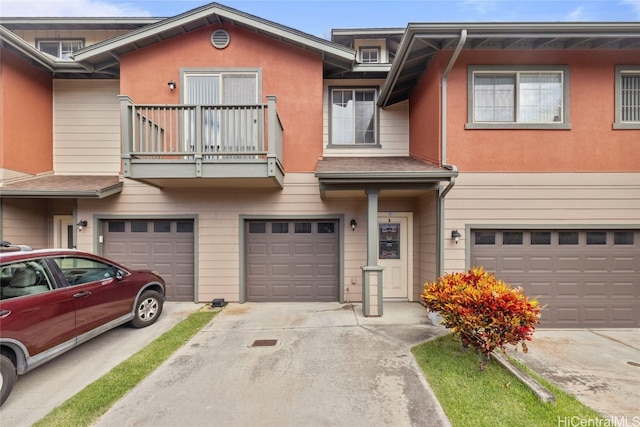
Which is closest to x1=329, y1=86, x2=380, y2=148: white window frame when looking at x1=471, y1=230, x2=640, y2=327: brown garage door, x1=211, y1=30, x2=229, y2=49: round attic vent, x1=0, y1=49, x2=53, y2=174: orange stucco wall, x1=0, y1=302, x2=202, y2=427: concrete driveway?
x1=211, y1=30, x2=229, y2=49: round attic vent

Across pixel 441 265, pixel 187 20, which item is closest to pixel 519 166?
pixel 441 265

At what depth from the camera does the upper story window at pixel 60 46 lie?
8.60 m

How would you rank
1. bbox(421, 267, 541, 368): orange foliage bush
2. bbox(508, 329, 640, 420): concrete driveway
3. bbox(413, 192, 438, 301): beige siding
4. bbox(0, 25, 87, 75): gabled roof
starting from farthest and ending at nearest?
bbox(0, 25, 87, 75): gabled roof < bbox(413, 192, 438, 301): beige siding < bbox(421, 267, 541, 368): orange foliage bush < bbox(508, 329, 640, 420): concrete driveway

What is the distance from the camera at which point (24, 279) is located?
11.5 feet

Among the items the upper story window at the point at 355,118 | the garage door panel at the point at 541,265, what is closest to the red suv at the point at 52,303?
the upper story window at the point at 355,118

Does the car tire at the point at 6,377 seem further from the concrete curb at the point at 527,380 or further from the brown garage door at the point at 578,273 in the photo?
the brown garage door at the point at 578,273

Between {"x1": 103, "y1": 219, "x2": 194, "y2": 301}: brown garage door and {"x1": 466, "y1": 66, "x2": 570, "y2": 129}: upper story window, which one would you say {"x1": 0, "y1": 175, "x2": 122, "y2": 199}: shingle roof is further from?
{"x1": 466, "y1": 66, "x2": 570, "y2": 129}: upper story window

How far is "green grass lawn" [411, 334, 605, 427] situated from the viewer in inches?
110

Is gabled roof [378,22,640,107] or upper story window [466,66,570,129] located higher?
gabled roof [378,22,640,107]

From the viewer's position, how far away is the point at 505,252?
5.71 meters

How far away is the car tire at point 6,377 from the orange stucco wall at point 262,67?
5.27 m

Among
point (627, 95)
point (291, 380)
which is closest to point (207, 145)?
point (291, 380)

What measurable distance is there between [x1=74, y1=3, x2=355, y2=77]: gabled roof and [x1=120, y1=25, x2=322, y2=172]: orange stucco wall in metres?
0.13

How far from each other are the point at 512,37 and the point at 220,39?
6132 mm
